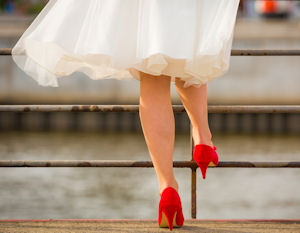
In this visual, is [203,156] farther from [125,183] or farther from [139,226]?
[125,183]

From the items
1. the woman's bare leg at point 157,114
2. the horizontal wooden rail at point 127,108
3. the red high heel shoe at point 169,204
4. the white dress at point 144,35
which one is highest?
the white dress at point 144,35

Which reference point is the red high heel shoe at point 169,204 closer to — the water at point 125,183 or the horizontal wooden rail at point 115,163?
the horizontal wooden rail at point 115,163

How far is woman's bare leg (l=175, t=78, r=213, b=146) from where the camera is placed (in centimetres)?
189

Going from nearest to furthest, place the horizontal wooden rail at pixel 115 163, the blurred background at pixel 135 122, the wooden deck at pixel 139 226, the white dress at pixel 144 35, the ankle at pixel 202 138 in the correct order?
the white dress at pixel 144 35 < the wooden deck at pixel 139 226 < the ankle at pixel 202 138 < the horizontal wooden rail at pixel 115 163 < the blurred background at pixel 135 122

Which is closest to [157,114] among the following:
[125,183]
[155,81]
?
[155,81]

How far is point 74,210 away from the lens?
23.7ft

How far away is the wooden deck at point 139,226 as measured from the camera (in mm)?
1865

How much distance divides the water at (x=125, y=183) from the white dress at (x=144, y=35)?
17.3ft

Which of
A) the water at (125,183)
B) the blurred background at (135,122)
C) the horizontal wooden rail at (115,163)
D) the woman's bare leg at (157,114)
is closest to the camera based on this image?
the woman's bare leg at (157,114)

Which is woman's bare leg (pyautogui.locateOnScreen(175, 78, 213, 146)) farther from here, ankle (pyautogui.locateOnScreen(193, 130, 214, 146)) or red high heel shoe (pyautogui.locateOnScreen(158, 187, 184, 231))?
red high heel shoe (pyautogui.locateOnScreen(158, 187, 184, 231))

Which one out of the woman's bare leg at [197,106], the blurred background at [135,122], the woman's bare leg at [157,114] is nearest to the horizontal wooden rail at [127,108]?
the woman's bare leg at [197,106]

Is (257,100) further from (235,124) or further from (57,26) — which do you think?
(57,26)

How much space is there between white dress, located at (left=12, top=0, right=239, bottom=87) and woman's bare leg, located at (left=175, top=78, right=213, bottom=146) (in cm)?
14

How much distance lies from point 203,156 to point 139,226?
0.94ft
